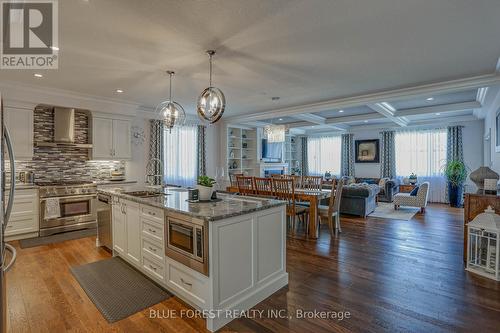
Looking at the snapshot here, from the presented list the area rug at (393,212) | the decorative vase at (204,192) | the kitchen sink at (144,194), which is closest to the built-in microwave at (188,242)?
the decorative vase at (204,192)

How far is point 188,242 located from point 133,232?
1.24 metres

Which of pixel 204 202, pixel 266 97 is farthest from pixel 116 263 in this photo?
pixel 266 97

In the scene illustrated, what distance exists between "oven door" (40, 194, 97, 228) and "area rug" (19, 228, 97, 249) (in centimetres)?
20

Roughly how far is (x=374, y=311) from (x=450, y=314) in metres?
0.64

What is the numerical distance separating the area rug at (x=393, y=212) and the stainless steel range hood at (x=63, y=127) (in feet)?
22.5

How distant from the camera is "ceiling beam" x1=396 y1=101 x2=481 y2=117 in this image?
5977 millimetres

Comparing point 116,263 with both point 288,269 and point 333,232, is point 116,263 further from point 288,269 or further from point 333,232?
point 333,232

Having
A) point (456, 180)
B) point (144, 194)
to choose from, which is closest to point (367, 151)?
point (456, 180)

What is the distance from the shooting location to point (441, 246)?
162 inches

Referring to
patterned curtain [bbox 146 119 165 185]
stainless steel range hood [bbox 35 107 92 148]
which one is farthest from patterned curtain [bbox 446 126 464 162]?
stainless steel range hood [bbox 35 107 92 148]

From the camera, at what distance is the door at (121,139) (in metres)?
5.71

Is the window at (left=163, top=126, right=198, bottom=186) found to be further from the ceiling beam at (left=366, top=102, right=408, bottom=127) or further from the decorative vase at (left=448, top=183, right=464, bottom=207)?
the decorative vase at (left=448, top=183, right=464, bottom=207)

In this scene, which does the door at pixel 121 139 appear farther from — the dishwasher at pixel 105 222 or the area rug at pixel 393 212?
the area rug at pixel 393 212

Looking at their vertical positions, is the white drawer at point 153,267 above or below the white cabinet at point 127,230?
below
